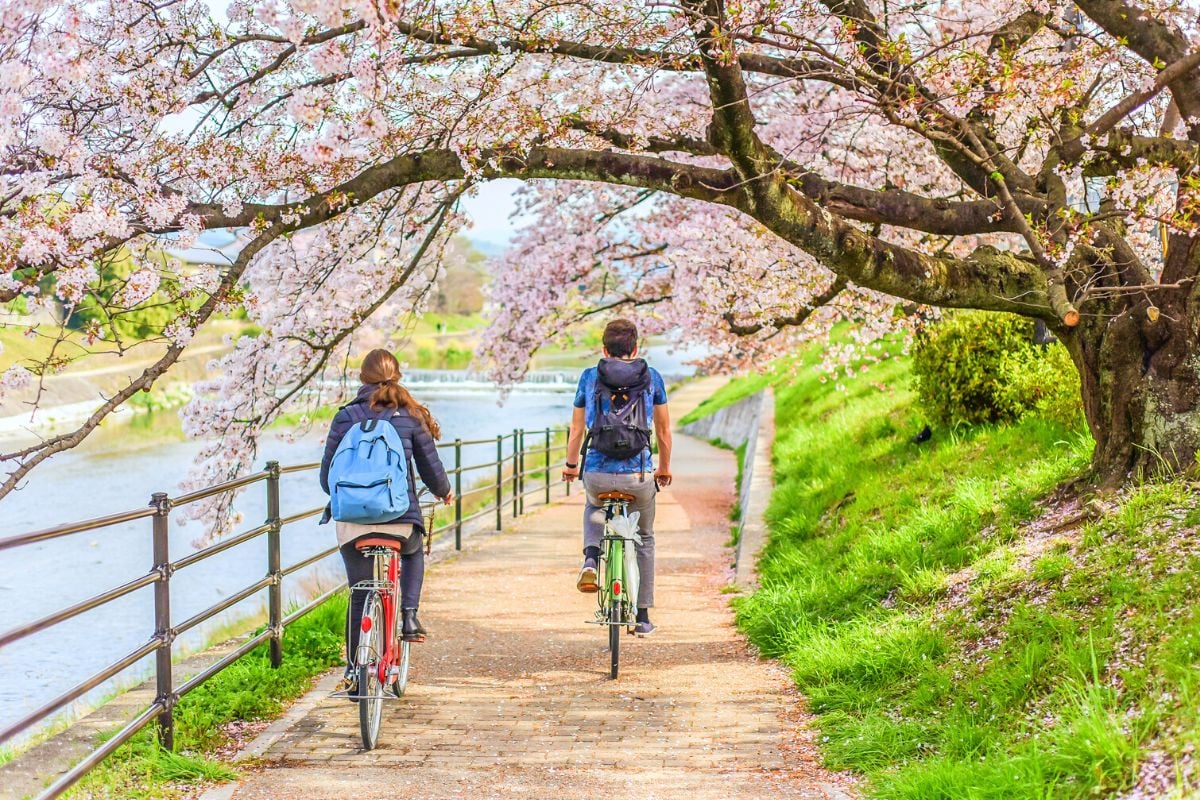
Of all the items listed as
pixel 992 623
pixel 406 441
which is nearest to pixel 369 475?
pixel 406 441

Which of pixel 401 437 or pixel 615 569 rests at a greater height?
pixel 401 437

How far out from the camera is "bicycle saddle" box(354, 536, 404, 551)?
5008 millimetres

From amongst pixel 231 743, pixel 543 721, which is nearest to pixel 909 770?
pixel 543 721

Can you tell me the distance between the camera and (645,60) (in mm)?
6301

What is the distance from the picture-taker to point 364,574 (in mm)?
Answer: 5113

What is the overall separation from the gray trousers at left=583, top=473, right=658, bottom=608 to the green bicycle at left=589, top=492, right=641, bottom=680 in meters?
0.04

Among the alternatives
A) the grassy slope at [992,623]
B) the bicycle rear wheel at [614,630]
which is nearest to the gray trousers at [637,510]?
the bicycle rear wheel at [614,630]

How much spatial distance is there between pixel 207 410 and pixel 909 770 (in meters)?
6.04

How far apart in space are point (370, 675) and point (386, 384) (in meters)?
1.30

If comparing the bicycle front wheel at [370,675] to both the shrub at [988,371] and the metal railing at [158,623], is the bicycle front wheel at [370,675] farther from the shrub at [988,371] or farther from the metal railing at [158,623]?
the shrub at [988,371]

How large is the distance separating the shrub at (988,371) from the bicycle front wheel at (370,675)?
5.65m

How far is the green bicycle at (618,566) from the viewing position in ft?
20.2

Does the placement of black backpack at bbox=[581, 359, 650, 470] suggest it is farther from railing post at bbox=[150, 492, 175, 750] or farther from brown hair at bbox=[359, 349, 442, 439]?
railing post at bbox=[150, 492, 175, 750]

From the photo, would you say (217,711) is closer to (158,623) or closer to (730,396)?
(158,623)
